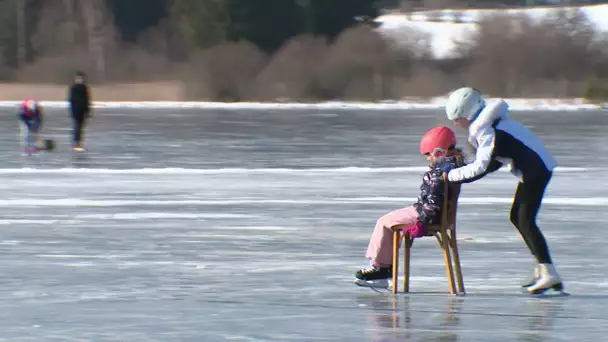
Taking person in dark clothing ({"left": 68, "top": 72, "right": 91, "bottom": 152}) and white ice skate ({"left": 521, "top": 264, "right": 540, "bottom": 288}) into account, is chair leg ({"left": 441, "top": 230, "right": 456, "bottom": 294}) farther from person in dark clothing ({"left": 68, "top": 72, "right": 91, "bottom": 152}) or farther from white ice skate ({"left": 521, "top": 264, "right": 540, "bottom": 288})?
person in dark clothing ({"left": 68, "top": 72, "right": 91, "bottom": 152})

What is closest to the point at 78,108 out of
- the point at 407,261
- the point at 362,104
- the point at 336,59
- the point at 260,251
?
the point at 260,251

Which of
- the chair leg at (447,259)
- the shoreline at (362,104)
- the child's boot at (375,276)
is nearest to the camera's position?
the chair leg at (447,259)

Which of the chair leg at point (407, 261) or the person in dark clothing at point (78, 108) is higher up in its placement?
the chair leg at point (407, 261)

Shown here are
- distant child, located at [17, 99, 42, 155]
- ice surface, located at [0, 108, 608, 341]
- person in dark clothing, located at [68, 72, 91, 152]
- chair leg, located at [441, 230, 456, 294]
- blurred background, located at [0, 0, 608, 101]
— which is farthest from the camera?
blurred background, located at [0, 0, 608, 101]

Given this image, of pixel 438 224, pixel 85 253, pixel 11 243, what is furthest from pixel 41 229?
pixel 438 224

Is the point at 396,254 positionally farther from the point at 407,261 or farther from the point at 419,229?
the point at 419,229

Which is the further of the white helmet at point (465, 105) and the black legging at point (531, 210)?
the black legging at point (531, 210)

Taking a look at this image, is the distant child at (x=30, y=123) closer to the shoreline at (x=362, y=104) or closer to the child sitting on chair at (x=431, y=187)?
the child sitting on chair at (x=431, y=187)

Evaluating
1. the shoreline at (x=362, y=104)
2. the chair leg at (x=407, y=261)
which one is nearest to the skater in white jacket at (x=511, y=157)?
the chair leg at (x=407, y=261)

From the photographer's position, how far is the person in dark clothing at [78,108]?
82.5 feet

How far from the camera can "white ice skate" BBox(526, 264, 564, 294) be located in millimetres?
8805

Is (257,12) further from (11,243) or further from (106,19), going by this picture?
(11,243)

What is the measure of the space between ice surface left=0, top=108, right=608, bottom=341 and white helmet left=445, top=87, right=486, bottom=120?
1.22 metres

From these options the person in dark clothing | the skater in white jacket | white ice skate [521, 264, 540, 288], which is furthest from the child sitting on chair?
the person in dark clothing
